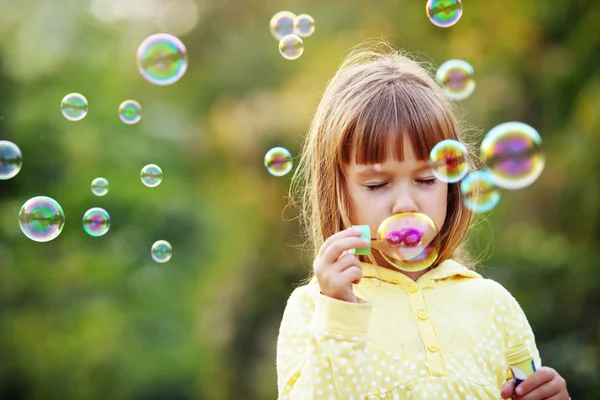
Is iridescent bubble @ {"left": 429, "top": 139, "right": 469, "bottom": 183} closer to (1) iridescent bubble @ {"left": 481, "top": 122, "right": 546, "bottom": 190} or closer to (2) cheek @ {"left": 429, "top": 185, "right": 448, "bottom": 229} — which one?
(2) cheek @ {"left": 429, "top": 185, "right": 448, "bottom": 229}

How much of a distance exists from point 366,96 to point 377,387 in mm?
753

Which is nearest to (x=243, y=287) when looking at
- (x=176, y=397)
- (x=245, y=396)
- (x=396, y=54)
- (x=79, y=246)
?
(x=245, y=396)

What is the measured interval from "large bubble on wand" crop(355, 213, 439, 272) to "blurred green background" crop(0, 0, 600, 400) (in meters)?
3.08

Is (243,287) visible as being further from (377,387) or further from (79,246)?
(377,387)

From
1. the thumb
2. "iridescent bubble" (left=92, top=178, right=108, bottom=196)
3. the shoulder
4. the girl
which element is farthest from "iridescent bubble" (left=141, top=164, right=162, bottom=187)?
the thumb

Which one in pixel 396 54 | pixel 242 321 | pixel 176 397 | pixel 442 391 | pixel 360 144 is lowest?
pixel 176 397

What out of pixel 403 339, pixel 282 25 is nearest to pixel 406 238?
pixel 403 339

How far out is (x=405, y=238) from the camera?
1.97m

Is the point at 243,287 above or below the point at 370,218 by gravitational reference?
below

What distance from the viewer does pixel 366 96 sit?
2146 mm

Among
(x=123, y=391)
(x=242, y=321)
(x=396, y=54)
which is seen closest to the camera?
(x=396, y=54)

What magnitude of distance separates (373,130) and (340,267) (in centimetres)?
39

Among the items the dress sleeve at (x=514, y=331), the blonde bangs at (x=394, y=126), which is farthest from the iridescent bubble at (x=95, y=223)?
the dress sleeve at (x=514, y=331)

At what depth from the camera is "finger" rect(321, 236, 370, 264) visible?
1.84 meters
